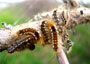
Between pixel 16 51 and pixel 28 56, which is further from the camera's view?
pixel 28 56

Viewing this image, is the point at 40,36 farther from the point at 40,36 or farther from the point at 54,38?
the point at 54,38

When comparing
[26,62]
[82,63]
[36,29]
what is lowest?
[82,63]

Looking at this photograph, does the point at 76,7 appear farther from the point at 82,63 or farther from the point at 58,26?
the point at 82,63

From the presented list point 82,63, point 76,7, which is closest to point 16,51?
point 76,7

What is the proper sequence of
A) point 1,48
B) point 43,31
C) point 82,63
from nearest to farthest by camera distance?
1. point 1,48
2. point 43,31
3. point 82,63

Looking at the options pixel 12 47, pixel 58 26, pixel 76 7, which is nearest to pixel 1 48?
pixel 12 47

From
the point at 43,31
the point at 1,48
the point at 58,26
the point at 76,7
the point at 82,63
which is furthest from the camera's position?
the point at 82,63

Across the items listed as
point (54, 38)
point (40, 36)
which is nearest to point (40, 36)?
point (40, 36)

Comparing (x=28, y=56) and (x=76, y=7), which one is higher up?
(x=76, y=7)

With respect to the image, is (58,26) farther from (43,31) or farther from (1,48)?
(1,48)
